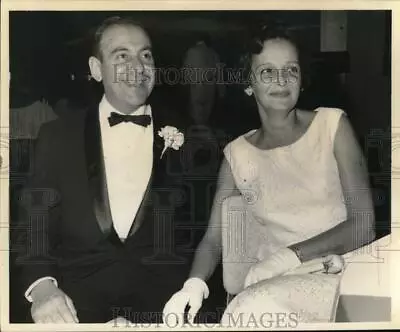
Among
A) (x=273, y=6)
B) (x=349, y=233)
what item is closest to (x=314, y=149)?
(x=349, y=233)

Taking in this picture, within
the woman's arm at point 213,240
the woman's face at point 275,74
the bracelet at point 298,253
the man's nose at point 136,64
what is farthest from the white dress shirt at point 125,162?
the bracelet at point 298,253

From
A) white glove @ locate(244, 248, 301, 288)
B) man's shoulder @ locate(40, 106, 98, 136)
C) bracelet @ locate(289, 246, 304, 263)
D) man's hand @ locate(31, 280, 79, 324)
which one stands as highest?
man's shoulder @ locate(40, 106, 98, 136)

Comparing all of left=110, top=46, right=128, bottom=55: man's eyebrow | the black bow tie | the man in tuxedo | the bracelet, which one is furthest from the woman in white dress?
left=110, top=46, right=128, bottom=55: man's eyebrow

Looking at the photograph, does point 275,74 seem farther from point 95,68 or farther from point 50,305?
point 50,305

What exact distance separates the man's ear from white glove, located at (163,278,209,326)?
24.7 inches

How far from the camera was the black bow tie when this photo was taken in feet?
5.63

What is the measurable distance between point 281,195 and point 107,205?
0.49m

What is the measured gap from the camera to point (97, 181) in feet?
5.65

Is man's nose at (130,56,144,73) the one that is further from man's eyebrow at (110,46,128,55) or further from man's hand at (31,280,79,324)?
man's hand at (31,280,79,324)

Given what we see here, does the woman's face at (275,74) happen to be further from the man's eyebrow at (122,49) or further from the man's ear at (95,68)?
the man's ear at (95,68)

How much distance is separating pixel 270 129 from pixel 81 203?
1.88 ft

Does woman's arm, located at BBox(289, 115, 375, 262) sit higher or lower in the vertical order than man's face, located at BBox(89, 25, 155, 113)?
lower

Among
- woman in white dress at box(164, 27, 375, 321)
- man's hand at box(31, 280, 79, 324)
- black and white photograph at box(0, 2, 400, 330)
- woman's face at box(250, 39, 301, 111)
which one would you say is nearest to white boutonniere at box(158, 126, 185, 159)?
black and white photograph at box(0, 2, 400, 330)

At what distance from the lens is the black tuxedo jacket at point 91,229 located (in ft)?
5.65
